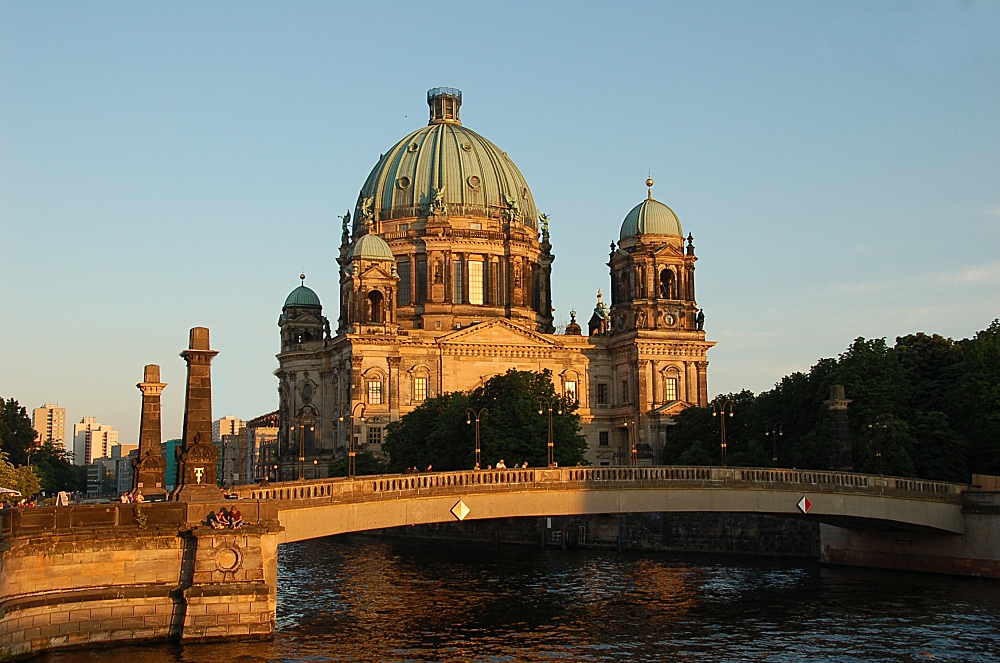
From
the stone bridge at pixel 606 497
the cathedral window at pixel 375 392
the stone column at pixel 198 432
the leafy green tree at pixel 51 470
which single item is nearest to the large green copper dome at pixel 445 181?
the cathedral window at pixel 375 392

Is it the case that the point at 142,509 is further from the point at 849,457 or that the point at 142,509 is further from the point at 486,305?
the point at 486,305

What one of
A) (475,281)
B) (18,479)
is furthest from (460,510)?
(475,281)

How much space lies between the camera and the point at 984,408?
71875mm

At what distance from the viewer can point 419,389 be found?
405ft

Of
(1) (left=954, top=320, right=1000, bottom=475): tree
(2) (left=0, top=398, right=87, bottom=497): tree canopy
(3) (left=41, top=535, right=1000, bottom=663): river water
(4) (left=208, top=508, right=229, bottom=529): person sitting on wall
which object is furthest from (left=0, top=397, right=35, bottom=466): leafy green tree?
(1) (left=954, top=320, right=1000, bottom=475): tree

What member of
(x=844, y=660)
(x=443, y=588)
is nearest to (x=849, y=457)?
(x=443, y=588)

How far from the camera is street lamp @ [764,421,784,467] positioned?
287 ft

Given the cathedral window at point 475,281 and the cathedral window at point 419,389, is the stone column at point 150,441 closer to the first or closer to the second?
the cathedral window at point 419,389

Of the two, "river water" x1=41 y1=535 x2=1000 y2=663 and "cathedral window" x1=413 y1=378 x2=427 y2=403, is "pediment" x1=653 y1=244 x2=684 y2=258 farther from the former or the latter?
"river water" x1=41 y1=535 x2=1000 y2=663

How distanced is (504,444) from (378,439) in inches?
1226

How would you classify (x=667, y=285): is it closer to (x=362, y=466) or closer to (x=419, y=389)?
(x=419, y=389)

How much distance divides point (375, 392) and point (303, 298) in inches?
994

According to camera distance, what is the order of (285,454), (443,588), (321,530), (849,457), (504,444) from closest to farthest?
(321,530)
(443,588)
(849,457)
(504,444)
(285,454)

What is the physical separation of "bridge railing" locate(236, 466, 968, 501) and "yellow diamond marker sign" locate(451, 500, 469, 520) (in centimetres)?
79
